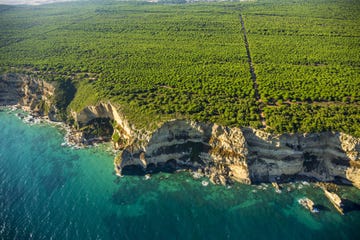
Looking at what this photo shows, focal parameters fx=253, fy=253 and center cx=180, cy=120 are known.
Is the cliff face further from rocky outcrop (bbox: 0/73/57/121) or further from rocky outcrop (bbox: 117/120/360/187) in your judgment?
rocky outcrop (bbox: 0/73/57/121)

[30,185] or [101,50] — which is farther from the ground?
[101,50]

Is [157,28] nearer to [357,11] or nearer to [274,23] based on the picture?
[274,23]

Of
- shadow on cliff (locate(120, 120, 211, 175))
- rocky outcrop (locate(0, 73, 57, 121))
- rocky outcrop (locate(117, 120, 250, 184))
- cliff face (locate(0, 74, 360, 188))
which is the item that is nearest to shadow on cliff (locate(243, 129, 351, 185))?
cliff face (locate(0, 74, 360, 188))

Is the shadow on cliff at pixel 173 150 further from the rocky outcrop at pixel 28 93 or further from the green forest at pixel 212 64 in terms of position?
the rocky outcrop at pixel 28 93

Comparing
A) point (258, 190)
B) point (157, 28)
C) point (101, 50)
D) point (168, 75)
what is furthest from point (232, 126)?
point (157, 28)

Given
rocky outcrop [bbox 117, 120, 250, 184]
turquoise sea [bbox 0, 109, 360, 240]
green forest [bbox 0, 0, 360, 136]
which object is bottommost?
turquoise sea [bbox 0, 109, 360, 240]

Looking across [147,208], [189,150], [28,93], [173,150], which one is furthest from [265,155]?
[28,93]

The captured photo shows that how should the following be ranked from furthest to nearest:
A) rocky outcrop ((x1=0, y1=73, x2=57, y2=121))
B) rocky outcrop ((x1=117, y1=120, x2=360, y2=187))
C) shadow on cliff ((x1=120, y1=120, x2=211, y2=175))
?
Answer: rocky outcrop ((x1=0, y1=73, x2=57, y2=121))
shadow on cliff ((x1=120, y1=120, x2=211, y2=175))
rocky outcrop ((x1=117, y1=120, x2=360, y2=187))
